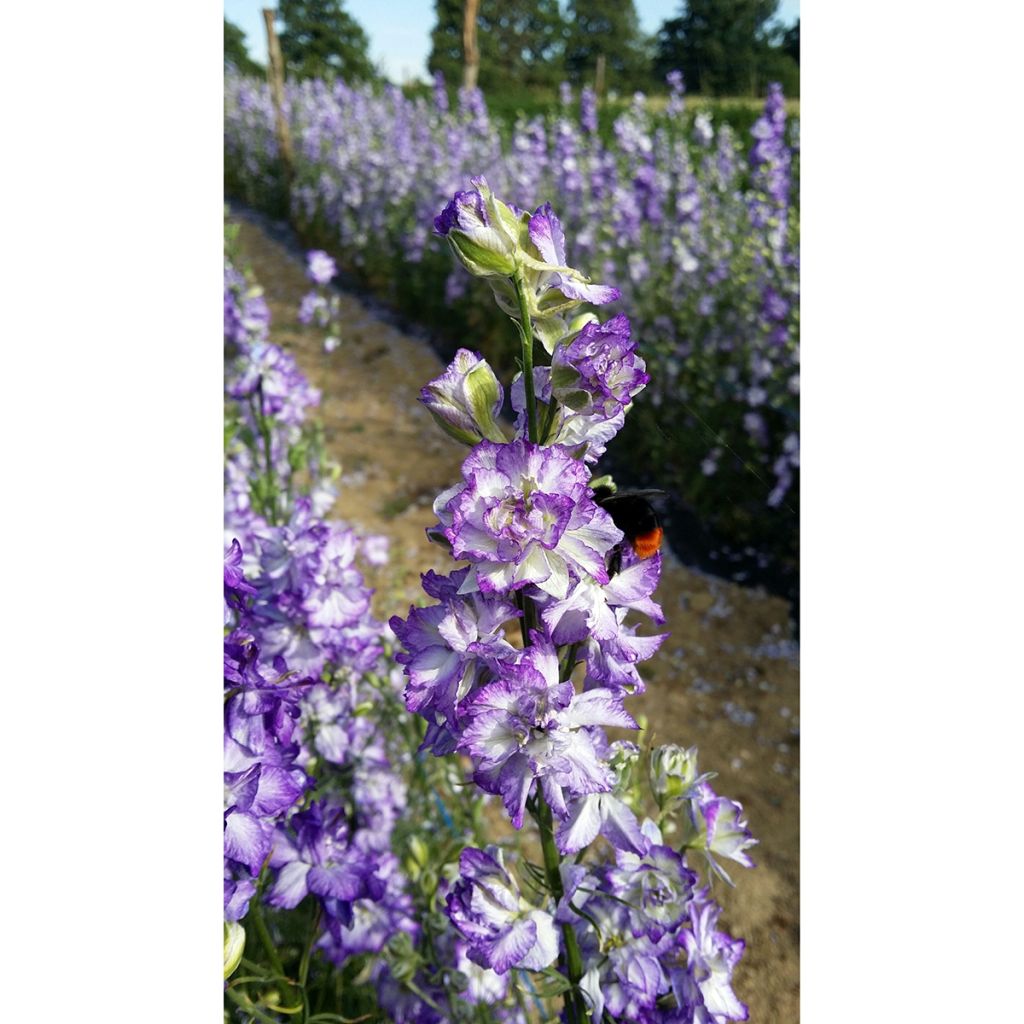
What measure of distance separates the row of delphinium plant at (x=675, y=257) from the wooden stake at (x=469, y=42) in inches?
18.0

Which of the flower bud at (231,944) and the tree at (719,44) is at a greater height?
the tree at (719,44)

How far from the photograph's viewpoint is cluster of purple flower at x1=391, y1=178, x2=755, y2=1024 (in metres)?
0.51

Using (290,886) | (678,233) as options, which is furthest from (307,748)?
(678,233)

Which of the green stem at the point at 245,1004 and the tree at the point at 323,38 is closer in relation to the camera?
the green stem at the point at 245,1004

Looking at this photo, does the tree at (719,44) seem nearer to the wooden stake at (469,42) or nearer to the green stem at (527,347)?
the green stem at (527,347)

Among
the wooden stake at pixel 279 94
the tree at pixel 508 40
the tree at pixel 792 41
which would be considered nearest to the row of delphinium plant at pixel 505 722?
the tree at pixel 792 41

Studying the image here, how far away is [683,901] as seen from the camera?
68cm

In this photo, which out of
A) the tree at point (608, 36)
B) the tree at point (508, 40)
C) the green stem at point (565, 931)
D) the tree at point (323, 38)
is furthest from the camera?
the tree at point (323, 38)

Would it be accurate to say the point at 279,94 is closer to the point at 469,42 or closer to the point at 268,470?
the point at 469,42

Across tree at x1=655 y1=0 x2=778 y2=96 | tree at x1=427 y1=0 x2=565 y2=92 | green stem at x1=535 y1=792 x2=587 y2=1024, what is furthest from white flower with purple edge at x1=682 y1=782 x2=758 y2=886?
tree at x1=427 y1=0 x2=565 y2=92

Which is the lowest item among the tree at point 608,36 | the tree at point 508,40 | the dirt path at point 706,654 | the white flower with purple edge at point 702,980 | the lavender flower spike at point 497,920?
the dirt path at point 706,654

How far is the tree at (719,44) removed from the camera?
1.58 metres
